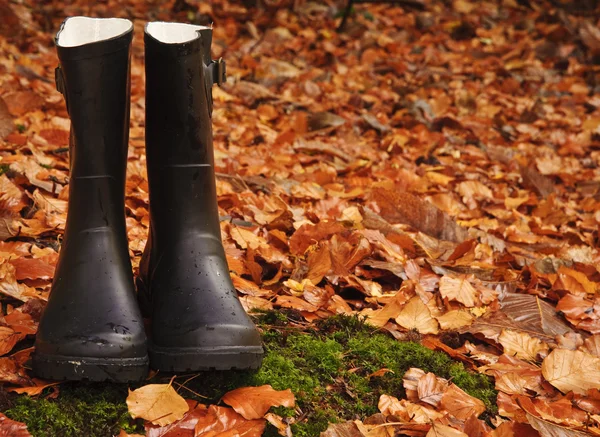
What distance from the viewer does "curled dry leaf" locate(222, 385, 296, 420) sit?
1.24 m

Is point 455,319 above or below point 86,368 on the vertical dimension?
below

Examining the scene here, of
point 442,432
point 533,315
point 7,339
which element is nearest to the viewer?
point 442,432

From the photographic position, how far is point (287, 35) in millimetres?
5887

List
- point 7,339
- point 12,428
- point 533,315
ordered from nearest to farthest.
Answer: point 12,428 → point 7,339 → point 533,315

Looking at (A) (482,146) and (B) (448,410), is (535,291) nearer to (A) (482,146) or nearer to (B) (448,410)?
(B) (448,410)

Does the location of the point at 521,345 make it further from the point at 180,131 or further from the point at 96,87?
the point at 96,87

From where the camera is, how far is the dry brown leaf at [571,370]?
1.50 m

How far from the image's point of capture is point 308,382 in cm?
140

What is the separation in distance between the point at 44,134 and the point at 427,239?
62.9 inches

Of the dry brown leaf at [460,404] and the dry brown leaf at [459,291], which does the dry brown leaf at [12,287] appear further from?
the dry brown leaf at [459,291]

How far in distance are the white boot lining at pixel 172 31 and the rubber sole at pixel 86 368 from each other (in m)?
0.61

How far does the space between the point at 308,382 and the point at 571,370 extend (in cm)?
61

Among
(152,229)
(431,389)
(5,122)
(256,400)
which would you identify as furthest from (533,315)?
(5,122)

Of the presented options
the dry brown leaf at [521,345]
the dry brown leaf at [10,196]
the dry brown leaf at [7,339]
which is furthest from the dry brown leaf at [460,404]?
the dry brown leaf at [10,196]
